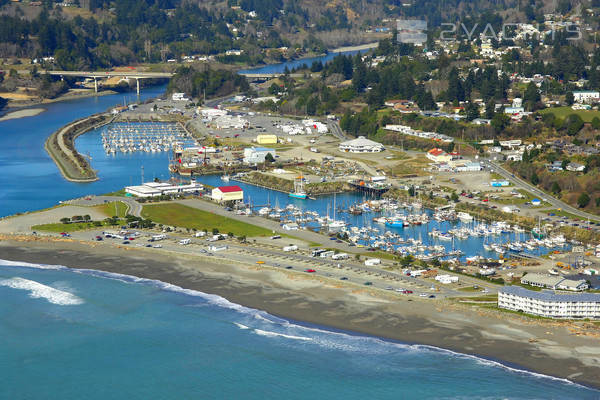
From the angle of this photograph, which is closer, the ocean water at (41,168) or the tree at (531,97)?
the ocean water at (41,168)

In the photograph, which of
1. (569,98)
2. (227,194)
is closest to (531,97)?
(569,98)

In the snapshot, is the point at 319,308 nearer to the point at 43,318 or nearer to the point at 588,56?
the point at 43,318

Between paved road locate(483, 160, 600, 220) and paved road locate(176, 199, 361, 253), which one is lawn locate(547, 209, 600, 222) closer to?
paved road locate(483, 160, 600, 220)

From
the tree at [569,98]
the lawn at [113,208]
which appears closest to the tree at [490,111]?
the tree at [569,98]

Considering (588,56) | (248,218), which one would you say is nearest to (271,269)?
(248,218)

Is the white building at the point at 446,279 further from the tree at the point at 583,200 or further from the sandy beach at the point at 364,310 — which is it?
the tree at the point at 583,200

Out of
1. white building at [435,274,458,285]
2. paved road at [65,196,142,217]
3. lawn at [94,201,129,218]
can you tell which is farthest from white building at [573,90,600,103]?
white building at [435,274,458,285]
